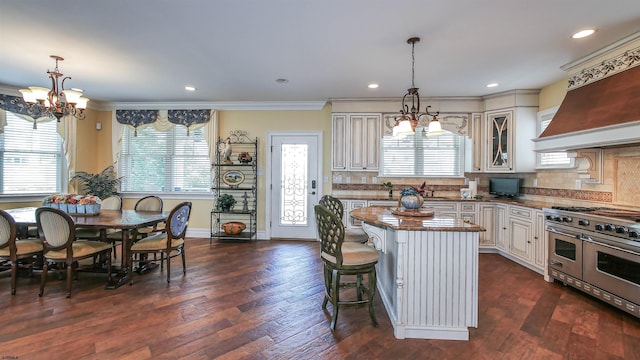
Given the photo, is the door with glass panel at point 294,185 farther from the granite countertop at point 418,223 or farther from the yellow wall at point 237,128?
the granite countertop at point 418,223

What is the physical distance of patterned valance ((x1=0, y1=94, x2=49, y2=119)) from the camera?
14.7 ft

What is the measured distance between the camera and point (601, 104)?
297 centimetres

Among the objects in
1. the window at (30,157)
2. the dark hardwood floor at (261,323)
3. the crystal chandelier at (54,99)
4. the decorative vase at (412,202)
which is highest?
the crystal chandelier at (54,99)

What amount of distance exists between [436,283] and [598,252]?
1908mm

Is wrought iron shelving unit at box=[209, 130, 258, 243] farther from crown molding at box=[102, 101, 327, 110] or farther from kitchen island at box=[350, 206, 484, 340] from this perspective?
kitchen island at box=[350, 206, 484, 340]

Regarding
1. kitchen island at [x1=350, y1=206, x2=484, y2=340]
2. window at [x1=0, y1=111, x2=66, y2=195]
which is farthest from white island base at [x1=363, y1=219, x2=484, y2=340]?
window at [x1=0, y1=111, x2=66, y2=195]

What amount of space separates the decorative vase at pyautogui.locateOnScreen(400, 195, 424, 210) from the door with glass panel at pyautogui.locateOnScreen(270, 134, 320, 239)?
8.82ft

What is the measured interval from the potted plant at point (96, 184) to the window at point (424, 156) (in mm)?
5002

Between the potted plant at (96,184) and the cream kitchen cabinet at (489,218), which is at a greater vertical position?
the potted plant at (96,184)

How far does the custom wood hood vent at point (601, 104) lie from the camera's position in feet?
8.66

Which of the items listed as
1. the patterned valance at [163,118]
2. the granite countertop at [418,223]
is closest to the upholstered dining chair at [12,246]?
the patterned valance at [163,118]

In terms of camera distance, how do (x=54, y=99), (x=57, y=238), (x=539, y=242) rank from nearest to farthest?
(x=57, y=238) < (x=54, y=99) < (x=539, y=242)

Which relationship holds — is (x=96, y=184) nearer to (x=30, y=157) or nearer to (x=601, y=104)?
(x=30, y=157)

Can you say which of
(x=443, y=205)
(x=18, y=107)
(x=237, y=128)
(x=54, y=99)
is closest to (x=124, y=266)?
(x=54, y=99)
